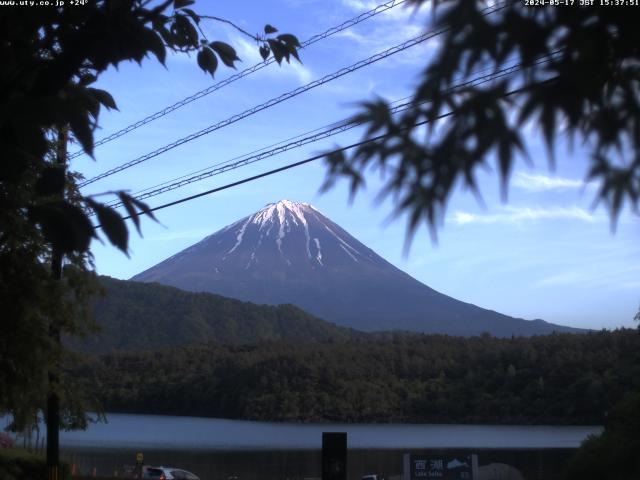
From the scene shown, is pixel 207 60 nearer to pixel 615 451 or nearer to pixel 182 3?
pixel 182 3

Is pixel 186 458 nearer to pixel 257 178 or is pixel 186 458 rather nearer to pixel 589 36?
pixel 257 178

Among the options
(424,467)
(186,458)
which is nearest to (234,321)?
(186,458)

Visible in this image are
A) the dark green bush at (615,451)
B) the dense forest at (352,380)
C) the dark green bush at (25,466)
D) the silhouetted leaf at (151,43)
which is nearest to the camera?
the silhouetted leaf at (151,43)

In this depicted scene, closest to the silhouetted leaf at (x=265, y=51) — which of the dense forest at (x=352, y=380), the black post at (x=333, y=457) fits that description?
the black post at (x=333, y=457)

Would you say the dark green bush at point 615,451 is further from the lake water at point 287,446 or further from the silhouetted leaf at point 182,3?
the lake water at point 287,446

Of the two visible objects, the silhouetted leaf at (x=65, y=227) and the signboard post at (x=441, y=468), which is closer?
the silhouetted leaf at (x=65, y=227)

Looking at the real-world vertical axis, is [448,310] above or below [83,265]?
above

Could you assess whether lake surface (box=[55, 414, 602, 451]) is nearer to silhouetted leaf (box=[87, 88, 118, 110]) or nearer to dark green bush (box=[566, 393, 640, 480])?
dark green bush (box=[566, 393, 640, 480])
